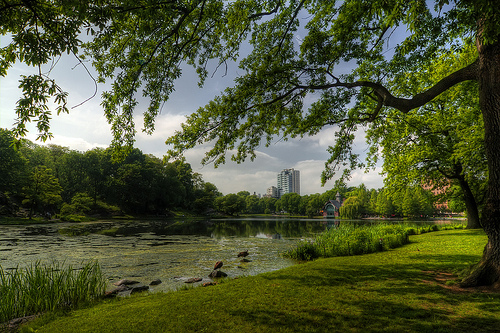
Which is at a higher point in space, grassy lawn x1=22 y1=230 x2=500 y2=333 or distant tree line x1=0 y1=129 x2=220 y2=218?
distant tree line x1=0 y1=129 x2=220 y2=218

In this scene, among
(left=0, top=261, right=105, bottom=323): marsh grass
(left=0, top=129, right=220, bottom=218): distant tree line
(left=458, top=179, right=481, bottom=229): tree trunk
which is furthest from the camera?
(left=0, top=129, right=220, bottom=218): distant tree line

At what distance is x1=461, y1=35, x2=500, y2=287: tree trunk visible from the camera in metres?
5.73

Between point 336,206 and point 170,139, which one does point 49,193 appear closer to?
point 170,139

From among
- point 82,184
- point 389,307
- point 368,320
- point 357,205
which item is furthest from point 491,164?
point 357,205

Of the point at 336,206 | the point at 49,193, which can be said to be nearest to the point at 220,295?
the point at 49,193

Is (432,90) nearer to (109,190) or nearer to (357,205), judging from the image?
(109,190)

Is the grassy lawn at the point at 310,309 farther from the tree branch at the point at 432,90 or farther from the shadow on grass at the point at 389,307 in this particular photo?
the tree branch at the point at 432,90

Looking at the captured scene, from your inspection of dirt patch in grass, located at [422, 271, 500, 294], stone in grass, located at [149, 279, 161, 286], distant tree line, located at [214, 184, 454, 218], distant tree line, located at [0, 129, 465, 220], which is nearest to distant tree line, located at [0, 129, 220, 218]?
distant tree line, located at [0, 129, 465, 220]

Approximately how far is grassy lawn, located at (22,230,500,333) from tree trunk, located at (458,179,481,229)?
58.6ft

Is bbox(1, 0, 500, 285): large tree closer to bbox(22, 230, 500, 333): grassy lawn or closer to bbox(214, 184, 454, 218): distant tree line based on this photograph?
bbox(22, 230, 500, 333): grassy lawn

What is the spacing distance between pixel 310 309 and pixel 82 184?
2745 inches

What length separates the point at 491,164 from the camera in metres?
6.01

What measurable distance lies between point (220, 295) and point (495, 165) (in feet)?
24.7

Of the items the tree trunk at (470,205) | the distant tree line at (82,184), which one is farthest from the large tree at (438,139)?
the distant tree line at (82,184)
